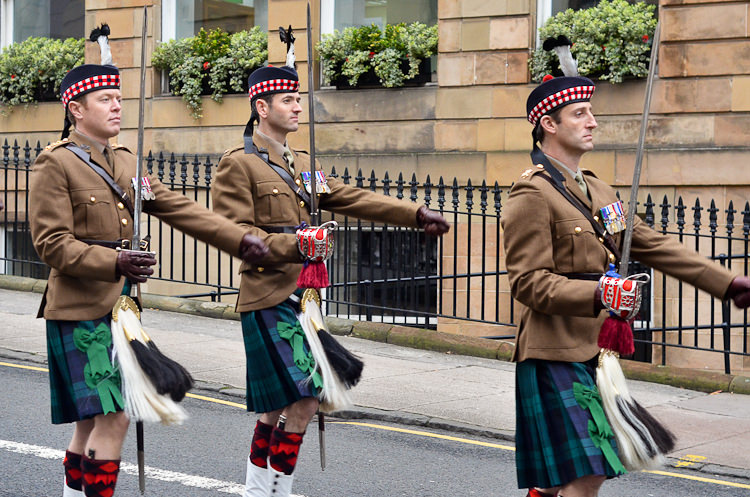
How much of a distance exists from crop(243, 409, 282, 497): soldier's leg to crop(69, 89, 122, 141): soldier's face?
152 centimetres

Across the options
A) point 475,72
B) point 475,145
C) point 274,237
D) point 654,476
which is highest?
point 475,72

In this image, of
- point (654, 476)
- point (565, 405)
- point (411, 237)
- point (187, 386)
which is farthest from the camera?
point (411, 237)

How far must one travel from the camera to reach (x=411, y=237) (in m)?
12.1

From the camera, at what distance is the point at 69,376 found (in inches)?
193

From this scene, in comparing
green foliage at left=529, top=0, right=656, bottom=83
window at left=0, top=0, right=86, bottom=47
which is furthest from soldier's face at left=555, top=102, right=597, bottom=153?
window at left=0, top=0, right=86, bottom=47

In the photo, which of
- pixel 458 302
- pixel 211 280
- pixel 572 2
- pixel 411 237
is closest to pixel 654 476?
pixel 411 237

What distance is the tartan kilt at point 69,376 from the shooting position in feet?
15.8

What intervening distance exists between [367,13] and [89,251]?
10.3 m

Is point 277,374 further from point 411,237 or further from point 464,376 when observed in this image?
point 411,237

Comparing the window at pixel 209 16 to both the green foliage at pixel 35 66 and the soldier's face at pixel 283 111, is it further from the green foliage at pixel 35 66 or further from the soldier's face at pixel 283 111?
the soldier's face at pixel 283 111

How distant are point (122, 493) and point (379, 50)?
28.4 ft

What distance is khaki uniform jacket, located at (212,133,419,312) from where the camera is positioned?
18.1ft

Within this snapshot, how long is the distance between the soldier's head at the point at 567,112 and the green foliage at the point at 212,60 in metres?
10.3

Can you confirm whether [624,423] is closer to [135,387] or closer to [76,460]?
[135,387]
